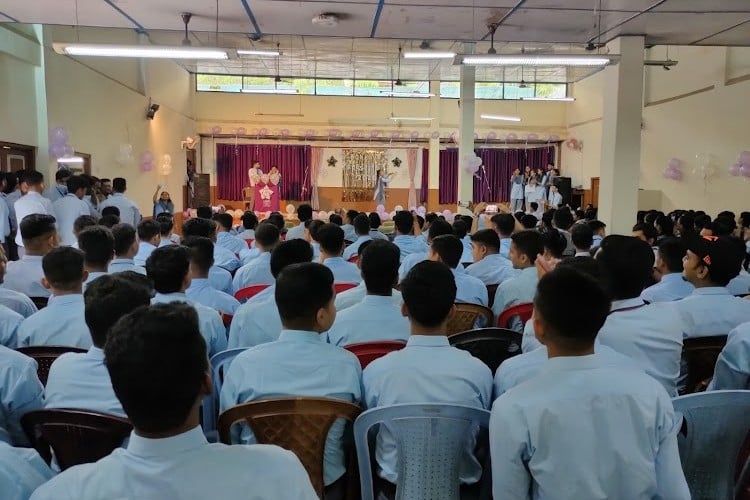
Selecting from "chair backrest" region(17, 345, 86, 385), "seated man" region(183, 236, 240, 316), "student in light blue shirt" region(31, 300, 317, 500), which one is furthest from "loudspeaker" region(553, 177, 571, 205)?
"student in light blue shirt" region(31, 300, 317, 500)

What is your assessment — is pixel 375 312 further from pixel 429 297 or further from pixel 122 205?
pixel 122 205

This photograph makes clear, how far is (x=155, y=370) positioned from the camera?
1.13 metres

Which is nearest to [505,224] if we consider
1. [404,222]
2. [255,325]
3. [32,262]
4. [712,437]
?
[404,222]

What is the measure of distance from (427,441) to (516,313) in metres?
1.73

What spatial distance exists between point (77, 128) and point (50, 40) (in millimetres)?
1414

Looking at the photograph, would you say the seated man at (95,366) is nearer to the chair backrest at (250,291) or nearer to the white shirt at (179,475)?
the white shirt at (179,475)

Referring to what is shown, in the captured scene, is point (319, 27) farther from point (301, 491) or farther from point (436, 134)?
point (436, 134)

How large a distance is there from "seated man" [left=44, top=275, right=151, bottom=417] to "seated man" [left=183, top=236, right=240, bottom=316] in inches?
57.1

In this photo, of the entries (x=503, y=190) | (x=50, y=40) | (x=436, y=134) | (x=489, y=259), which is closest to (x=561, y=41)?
(x=489, y=259)

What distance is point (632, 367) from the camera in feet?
5.56

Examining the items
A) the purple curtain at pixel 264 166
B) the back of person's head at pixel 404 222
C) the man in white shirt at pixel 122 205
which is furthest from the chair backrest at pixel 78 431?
the purple curtain at pixel 264 166

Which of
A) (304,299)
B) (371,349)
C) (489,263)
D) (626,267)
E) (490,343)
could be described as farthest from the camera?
(489,263)

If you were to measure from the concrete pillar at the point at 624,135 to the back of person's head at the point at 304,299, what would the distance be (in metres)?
6.41

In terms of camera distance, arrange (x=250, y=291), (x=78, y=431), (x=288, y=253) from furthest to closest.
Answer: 1. (x=250, y=291)
2. (x=288, y=253)
3. (x=78, y=431)
